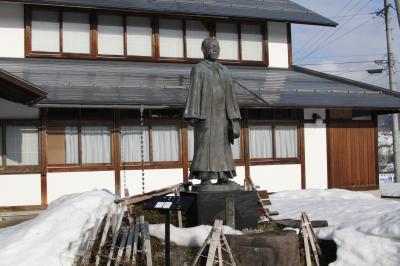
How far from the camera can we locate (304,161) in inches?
602

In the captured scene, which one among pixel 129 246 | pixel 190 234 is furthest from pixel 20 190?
pixel 190 234

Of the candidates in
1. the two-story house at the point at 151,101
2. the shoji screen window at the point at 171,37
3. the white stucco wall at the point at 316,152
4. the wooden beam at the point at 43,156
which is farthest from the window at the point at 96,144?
the white stucco wall at the point at 316,152

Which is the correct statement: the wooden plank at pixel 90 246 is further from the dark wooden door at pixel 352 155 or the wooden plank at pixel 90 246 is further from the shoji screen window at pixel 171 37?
the dark wooden door at pixel 352 155

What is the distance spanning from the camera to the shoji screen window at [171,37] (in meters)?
15.7

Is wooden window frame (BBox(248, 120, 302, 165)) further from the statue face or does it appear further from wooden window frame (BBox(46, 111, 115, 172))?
the statue face

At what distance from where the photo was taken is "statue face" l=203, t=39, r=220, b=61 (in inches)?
316

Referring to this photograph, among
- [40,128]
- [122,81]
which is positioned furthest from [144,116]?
[40,128]

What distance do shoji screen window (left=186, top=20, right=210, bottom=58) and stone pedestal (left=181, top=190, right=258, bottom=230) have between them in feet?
28.9

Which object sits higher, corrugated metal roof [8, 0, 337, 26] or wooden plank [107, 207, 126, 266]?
corrugated metal roof [8, 0, 337, 26]

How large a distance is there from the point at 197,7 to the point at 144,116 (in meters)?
4.22

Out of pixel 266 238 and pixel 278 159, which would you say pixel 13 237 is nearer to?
pixel 266 238

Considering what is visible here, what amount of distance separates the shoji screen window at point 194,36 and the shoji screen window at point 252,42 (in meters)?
1.36

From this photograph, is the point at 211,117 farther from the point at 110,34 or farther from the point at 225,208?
the point at 110,34

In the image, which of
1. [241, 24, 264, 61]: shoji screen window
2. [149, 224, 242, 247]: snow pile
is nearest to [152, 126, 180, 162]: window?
[241, 24, 264, 61]: shoji screen window
